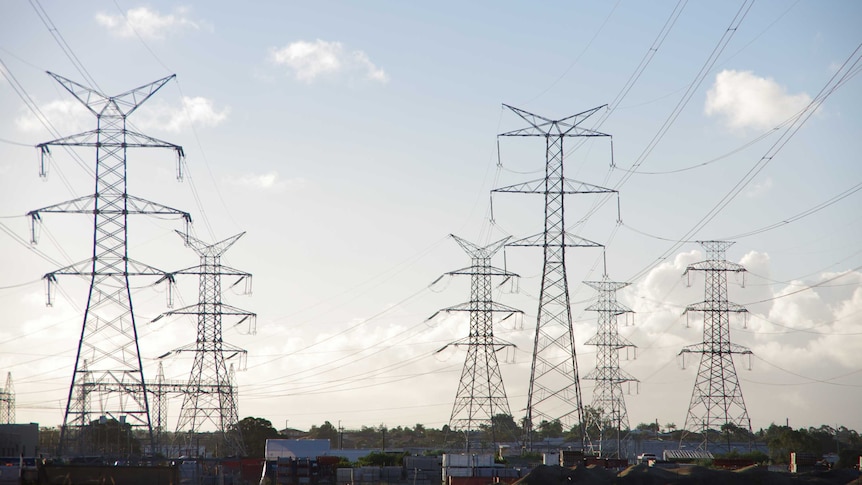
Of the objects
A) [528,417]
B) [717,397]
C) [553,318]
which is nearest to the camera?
[553,318]

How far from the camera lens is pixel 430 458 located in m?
82.7

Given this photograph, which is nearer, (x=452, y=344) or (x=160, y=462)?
(x=160, y=462)

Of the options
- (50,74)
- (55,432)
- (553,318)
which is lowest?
(55,432)

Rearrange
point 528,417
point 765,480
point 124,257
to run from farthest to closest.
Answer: point 528,417 < point 124,257 < point 765,480

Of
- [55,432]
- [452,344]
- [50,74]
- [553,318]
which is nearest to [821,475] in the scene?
[553,318]

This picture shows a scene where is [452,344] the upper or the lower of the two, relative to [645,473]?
upper

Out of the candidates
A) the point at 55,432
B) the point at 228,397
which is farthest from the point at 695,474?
the point at 55,432

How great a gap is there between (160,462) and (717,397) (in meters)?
52.1

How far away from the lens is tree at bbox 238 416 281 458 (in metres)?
137

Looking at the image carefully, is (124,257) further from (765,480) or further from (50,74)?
(765,480)

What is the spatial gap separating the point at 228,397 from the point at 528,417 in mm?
28655

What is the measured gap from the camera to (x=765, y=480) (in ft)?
158

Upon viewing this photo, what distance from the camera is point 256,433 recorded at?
140 meters

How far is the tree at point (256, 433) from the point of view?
449 ft
